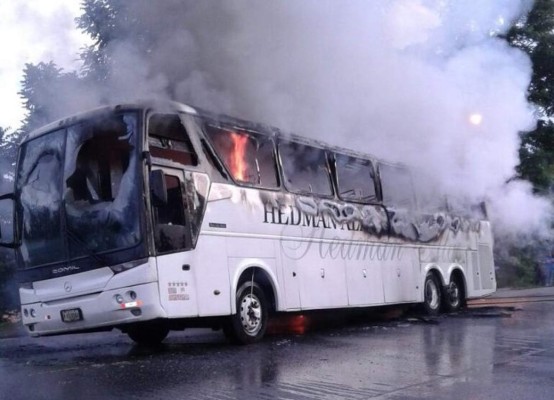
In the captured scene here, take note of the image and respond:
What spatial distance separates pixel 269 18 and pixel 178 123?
3398 mm

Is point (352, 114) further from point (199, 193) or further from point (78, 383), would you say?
point (78, 383)

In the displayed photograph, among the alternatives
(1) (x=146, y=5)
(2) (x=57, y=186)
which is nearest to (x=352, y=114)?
(1) (x=146, y=5)

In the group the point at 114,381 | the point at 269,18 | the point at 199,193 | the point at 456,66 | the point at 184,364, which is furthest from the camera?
the point at 456,66

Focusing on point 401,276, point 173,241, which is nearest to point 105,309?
point 173,241

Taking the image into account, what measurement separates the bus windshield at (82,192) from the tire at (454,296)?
7924 mm

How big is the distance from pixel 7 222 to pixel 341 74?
5476 mm

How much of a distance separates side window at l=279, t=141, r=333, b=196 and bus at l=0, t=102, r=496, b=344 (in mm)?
22

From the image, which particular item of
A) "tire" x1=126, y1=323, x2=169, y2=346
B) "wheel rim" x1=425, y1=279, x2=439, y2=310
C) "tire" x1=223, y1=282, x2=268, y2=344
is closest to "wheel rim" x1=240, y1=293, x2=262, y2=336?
"tire" x1=223, y1=282, x2=268, y2=344

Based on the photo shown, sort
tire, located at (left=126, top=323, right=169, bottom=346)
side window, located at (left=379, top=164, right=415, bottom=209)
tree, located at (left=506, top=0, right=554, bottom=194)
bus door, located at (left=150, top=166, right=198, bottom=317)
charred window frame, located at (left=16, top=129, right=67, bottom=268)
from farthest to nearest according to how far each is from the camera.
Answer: tree, located at (left=506, top=0, right=554, bottom=194)
side window, located at (left=379, top=164, right=415, bottom=209)
tire, located at (left=126, top=323, right=169, bottom=346)
charred window frame, located at (left=16, top=129, right=67, bottom=268)
bus door, located at (left=150, top=166, right=198, bottom=317)

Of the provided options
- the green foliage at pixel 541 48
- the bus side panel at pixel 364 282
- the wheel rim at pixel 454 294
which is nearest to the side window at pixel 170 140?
the bus side panel at pixel 364 282

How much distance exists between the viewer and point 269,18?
10344 millimetres

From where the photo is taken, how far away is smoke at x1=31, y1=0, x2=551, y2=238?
10031 millimetres

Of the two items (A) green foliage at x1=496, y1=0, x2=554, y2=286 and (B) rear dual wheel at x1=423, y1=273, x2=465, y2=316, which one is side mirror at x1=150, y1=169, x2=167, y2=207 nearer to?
(B) rear dual wheel at x1=423, y1=273, x2=465, y2=316

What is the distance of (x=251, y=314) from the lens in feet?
27.1
